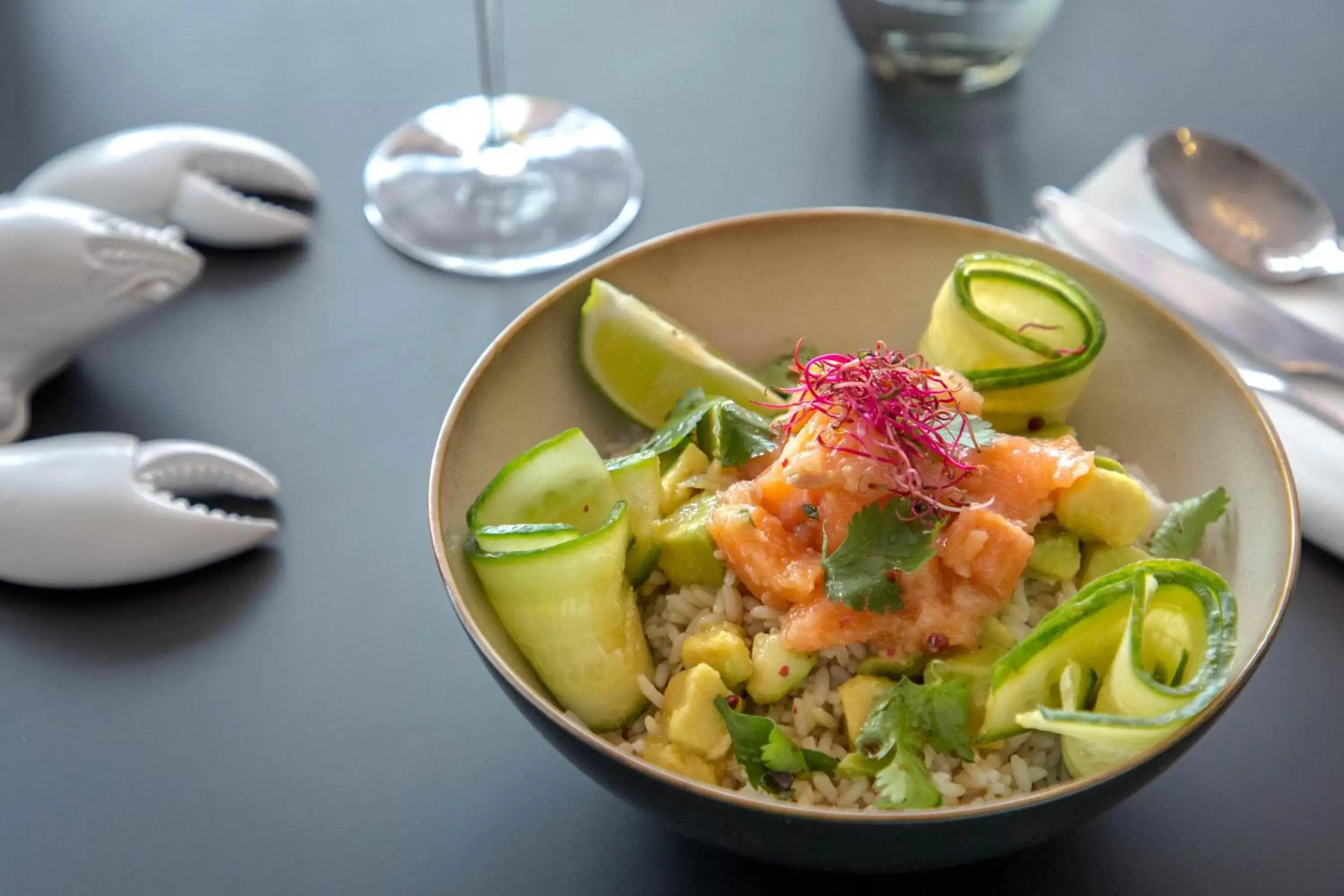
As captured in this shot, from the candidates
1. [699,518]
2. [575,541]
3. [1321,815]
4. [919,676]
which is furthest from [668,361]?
[1321,815]

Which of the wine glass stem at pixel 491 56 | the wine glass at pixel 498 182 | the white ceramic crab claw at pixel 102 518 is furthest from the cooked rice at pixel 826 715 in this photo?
the wine glass stem at pixel 491 56

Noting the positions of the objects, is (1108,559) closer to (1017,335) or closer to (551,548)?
(1017,335)

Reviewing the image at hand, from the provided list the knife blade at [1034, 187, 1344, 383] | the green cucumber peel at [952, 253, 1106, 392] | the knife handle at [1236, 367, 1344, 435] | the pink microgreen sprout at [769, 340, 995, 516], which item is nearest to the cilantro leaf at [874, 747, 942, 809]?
the pink microgreen sprout at [769, 340, 995, 516]

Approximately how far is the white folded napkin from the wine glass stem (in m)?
0.94

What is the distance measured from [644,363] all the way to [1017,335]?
0.42m

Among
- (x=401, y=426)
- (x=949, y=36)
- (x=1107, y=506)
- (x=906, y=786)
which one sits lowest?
(x=401, y=426)

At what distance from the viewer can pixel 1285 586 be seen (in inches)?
48.1

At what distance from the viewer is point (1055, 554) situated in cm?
133

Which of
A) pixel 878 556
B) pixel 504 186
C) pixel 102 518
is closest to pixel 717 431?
pixel 878 556

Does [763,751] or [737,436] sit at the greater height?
[737,436]

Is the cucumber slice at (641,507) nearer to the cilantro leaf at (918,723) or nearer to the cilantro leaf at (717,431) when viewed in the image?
the cilantro leaf at (717,431)

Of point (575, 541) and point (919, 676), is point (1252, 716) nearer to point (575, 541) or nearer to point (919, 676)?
point (919, 676)

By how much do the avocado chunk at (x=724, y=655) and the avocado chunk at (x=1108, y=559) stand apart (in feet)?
1.20

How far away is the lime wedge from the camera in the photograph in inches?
59.8
